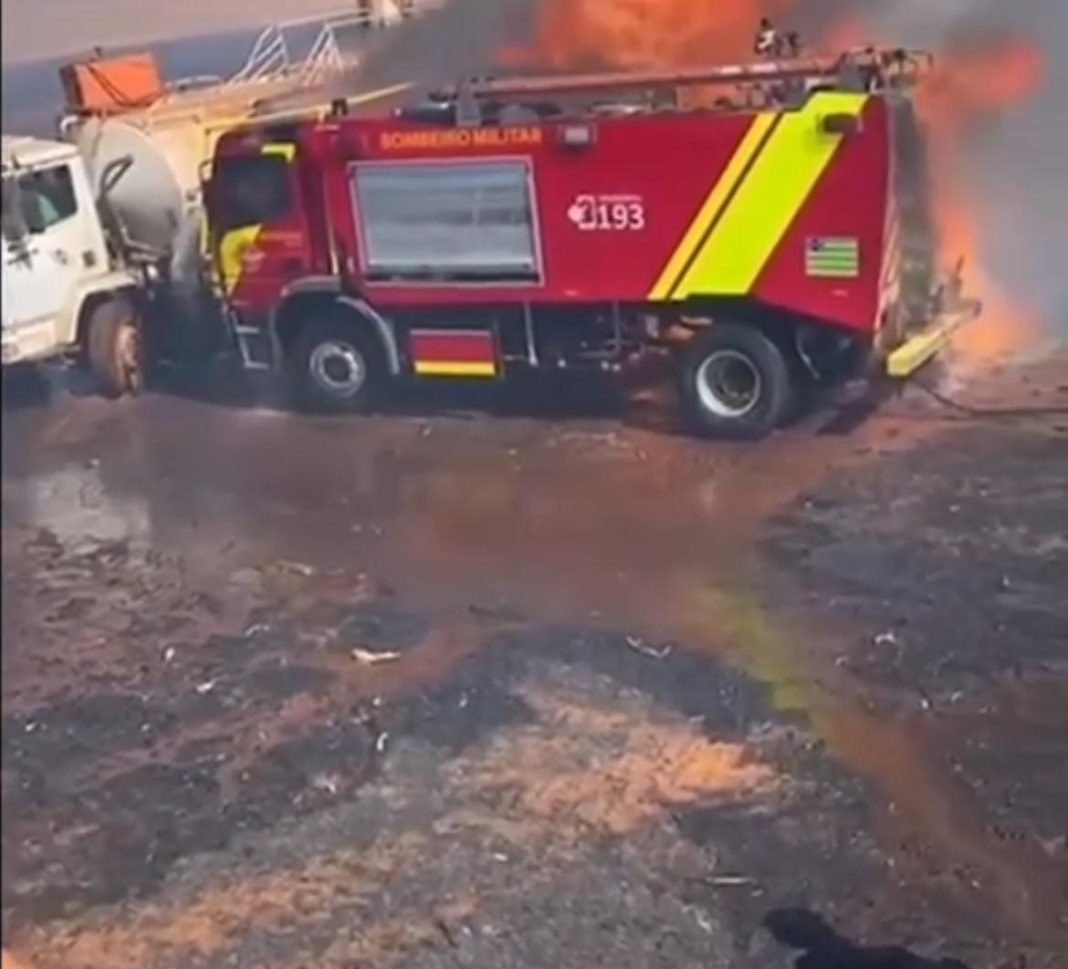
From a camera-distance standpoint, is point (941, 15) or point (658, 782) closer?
point (941, 15)

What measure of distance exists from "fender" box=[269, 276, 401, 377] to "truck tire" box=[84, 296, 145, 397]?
0.44ft

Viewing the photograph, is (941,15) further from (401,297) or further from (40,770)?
(40,770)

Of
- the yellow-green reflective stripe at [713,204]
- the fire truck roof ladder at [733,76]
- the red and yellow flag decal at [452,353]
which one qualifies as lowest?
the red and yellow flag decal at [452,353]

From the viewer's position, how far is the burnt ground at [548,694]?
5.50ft

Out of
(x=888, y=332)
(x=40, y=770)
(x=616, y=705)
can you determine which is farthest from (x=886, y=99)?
(x=40, y=770)

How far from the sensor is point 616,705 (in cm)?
183

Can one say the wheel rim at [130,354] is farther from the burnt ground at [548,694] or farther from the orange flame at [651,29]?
the orange flame at [651,29]

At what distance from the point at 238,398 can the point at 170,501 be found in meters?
0.10

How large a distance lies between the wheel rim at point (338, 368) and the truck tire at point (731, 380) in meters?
0.27

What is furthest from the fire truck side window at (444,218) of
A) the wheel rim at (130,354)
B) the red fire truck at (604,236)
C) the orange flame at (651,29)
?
the wheel rim at (130,354)

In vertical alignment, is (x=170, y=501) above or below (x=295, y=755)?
above

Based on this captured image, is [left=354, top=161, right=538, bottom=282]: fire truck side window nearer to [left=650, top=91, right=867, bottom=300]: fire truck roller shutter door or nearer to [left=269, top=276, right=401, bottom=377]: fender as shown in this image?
[left=269, top=276, right=401, bottom=377]: fender

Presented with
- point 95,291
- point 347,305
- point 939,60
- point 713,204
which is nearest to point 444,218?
point 347,305

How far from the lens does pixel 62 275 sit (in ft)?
4.53
